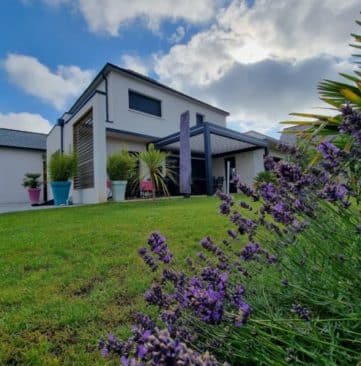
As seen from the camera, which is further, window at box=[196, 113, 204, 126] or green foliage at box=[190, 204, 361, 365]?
window at box=[196, 113, 204, 126]

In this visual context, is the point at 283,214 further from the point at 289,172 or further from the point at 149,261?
the point at 149,261

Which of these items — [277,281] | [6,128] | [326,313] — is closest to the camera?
[326,313]

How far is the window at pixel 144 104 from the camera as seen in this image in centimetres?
1198

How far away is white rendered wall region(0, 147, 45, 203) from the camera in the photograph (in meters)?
15.0

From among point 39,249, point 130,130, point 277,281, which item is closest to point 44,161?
point 130,130

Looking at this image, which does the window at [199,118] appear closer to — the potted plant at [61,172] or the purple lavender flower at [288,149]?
the potted plant at [61,172]

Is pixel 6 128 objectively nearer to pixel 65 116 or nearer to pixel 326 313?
pixel 65 116

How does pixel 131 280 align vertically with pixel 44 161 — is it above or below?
below

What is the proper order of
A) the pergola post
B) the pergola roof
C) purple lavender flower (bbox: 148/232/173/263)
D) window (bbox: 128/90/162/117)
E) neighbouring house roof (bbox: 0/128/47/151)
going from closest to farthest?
purple lavender flower (bbox: 148/232/173/263)
the pergola post
the pergola roof
window (bbox: 128/90/162/117)
neighbouring house roof (bbox: 0/128/47/151)

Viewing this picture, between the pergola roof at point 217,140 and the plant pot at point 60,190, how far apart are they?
14.0 feet

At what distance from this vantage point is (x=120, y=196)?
915 cm

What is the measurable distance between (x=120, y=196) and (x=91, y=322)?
7.84 metres

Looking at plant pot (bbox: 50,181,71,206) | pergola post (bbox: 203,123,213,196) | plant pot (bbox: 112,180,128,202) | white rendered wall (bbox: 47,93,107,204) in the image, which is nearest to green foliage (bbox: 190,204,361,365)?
plant pot (bbox: 112,180,128,202)

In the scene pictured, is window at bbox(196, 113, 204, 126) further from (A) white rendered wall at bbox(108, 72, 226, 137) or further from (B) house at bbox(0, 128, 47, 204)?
(B) house at bbox(0, 128, 47, 204)
